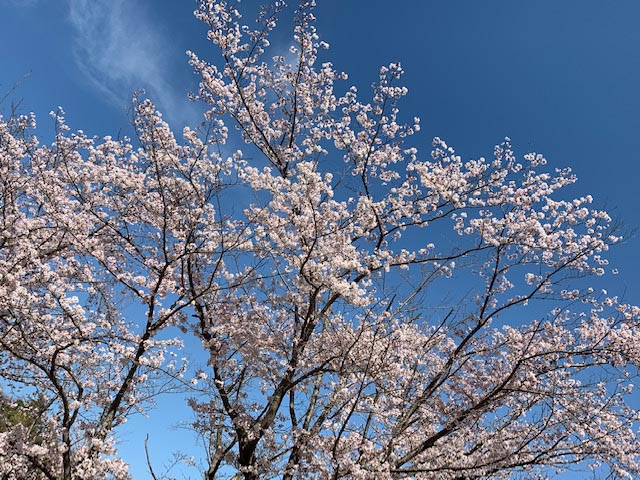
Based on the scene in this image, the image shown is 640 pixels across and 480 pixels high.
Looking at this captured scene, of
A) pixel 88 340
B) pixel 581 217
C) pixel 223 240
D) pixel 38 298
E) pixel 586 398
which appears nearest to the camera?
pixel 88 340

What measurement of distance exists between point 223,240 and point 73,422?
3825 millimetres

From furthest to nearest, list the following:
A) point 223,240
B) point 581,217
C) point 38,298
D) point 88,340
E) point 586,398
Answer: point 581,217, point 586,398, point 223,240, point 38,298, point 88,340

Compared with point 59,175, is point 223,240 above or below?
below

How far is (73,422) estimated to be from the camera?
321 inches

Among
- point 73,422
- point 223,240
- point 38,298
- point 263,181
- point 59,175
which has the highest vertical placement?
point 59,175

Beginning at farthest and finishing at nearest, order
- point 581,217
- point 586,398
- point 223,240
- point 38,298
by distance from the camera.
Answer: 1. point 581,217
2. point 586,398
3. point 223,240
4. point 38,298

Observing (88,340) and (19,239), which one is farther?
(19,239)

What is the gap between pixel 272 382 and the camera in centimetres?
948

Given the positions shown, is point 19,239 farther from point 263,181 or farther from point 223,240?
point 263,181

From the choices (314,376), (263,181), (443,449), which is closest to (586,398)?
(443,449)

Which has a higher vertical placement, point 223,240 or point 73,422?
point 223,240

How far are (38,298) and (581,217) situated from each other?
10.5 m

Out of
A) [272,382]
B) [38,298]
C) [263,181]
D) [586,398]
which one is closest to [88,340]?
[38,298]

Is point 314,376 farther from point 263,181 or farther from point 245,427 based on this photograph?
point 263,181
